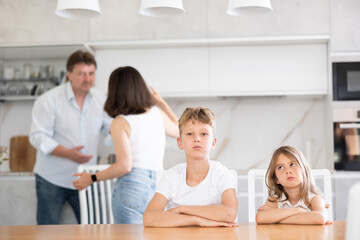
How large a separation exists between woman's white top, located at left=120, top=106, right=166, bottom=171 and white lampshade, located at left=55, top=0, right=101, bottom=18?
491 mm

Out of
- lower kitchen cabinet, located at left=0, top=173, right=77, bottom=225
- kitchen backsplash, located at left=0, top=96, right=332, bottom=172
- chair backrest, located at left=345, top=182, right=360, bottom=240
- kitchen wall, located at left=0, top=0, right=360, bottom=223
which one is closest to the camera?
chair backrest, located at left=345, top=182, right=360, bottom=240

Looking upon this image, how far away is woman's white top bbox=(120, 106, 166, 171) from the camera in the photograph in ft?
7.18

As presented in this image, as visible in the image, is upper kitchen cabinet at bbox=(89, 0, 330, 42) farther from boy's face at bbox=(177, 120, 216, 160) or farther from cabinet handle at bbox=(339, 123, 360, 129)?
boy's face at bbox=(177, 120, 216, 160)

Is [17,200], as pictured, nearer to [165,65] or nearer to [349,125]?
[165,65]

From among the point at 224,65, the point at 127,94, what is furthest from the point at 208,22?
the point at 127,94

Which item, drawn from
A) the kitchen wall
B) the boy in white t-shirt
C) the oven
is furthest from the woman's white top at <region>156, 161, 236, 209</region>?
the oven

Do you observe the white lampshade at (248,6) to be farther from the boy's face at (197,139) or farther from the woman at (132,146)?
the woman at (132,146)

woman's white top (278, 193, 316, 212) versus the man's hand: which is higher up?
the man's hand

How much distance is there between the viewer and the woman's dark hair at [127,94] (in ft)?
7.25

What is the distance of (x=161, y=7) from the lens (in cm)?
195

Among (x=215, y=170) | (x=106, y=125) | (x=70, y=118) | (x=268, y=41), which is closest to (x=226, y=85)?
(x=268, y=41)

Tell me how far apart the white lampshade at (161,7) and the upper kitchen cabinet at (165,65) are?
1576mm

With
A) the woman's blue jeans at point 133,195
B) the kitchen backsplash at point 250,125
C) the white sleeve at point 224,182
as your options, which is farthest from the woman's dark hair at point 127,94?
the kitchen backsplash at point 250,125

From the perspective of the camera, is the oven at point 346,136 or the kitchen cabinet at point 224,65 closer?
the oven at point 346,136
